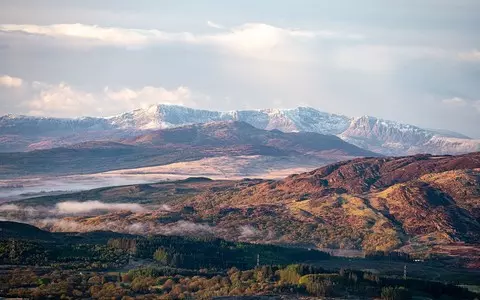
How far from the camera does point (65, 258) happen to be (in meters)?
164

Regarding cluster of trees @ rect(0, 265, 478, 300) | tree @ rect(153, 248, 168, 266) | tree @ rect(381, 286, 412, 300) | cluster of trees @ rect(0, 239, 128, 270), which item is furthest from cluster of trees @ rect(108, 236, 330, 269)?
tree @ rect(381, 286, 412, 300)

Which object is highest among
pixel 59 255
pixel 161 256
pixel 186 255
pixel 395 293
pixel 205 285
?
pixel 205 285

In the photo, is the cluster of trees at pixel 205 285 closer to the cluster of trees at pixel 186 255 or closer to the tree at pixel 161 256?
the tree at pixel 161 256

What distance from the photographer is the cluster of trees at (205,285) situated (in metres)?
121

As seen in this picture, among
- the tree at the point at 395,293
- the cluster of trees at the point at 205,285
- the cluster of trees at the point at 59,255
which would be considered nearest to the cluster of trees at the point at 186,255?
the cluster of trees at the point at 59,255

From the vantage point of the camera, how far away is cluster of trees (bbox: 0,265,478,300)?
121 m

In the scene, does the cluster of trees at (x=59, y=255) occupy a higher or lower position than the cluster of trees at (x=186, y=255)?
higher

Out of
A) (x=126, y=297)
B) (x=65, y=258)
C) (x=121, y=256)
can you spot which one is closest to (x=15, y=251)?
(x=65, y=258)

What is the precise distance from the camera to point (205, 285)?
134m

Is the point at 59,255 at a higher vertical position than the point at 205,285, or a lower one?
lower

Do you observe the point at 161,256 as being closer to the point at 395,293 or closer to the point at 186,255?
the point at 186,255

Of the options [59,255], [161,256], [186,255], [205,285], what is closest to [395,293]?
[205,285]

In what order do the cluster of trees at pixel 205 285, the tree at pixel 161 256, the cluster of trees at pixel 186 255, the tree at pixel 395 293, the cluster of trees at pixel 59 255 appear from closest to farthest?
the cluster of trees at pixel 205 285 → the tree at pixel 395 293 → the cluster of trees at pixel 59 255 → the tree at pixel 161 256 → the cluster of trees at pixel 186 255

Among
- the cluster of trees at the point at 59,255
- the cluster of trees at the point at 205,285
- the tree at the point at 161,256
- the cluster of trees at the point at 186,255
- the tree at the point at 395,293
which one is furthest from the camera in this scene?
the cluster of trees at the point at 186,255
